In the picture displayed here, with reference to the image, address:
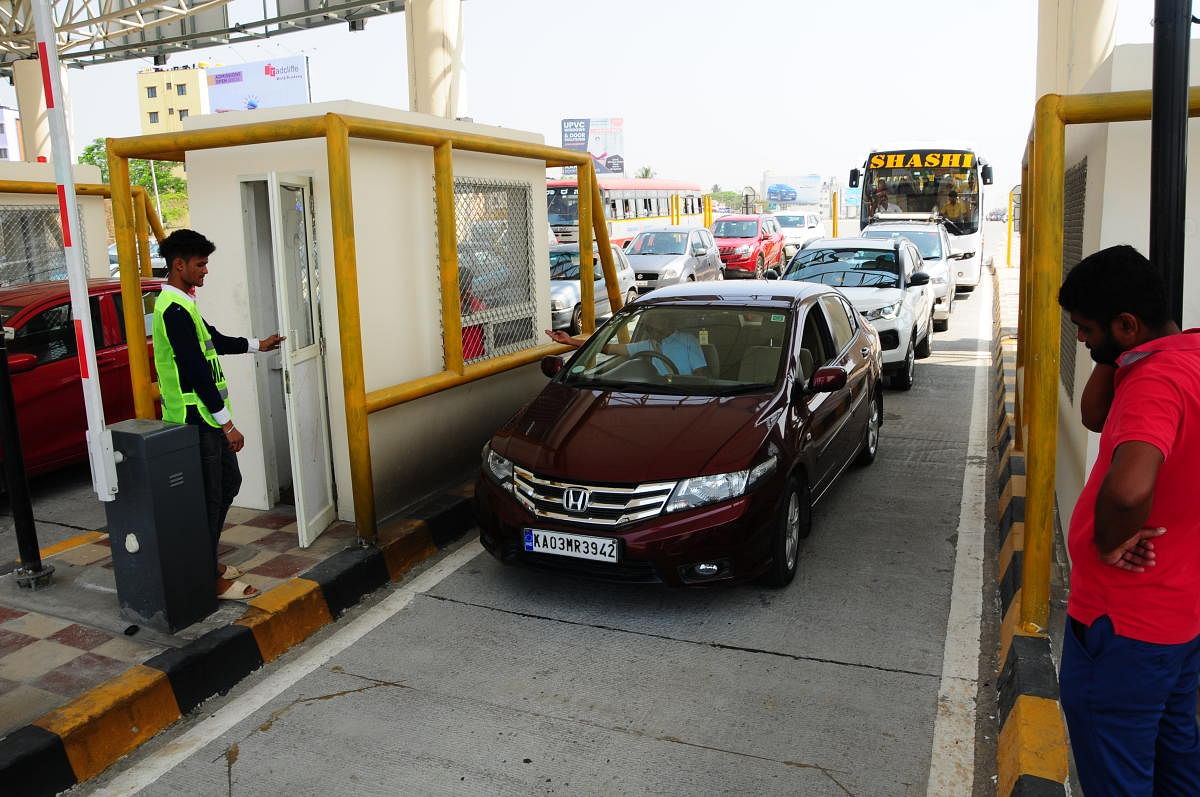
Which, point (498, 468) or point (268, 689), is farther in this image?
point (498, 468)

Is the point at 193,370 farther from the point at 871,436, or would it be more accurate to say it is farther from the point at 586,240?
the point at 871,436

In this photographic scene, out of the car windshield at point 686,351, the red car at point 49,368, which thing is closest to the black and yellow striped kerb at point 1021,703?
the car windshield at point 686,351

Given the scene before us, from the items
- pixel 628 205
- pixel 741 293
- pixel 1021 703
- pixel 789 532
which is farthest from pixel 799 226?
pixel 1021 703

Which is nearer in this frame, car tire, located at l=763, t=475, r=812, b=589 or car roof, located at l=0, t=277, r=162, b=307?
car tire, located at l=763, t=475, r=812, b=589

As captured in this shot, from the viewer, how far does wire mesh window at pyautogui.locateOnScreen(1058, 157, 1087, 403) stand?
211 inches

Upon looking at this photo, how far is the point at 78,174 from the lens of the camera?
30.3 feet

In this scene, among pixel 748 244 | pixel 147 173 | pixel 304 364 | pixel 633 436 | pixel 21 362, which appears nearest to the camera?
pixel 633 436

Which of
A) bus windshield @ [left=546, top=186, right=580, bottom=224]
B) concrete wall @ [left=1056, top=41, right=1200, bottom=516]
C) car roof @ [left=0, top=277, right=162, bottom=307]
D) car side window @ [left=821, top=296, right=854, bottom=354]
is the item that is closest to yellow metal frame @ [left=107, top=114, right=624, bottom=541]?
car roof @ [left=0, top=277, right=162, bottom=307]

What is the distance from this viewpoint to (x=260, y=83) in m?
63.4

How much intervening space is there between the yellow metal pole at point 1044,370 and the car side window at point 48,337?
240 inches

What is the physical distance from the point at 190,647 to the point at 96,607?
0.87 metres

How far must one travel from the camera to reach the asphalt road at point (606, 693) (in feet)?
11.4

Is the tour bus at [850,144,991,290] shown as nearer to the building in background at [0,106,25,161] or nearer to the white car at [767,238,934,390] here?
the white car at [767,238,934,390]

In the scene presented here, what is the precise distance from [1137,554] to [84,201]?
9559mm
